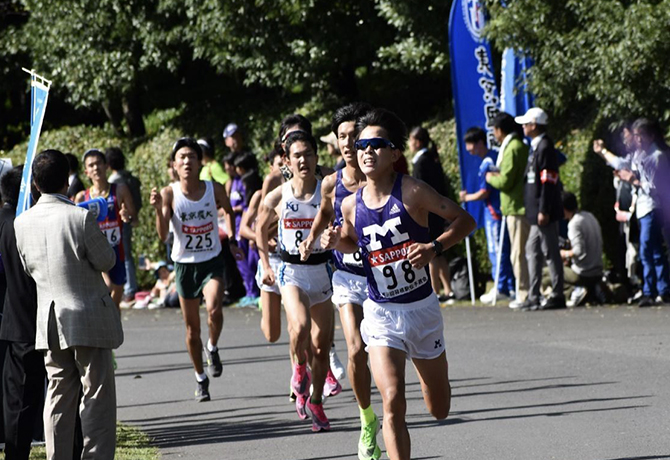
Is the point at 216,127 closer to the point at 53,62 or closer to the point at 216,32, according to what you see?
the point at 216,32

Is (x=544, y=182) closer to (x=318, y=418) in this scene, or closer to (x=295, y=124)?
(x=295, y=124)

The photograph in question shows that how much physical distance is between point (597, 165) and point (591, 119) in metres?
0.92

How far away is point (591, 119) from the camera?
705 inches

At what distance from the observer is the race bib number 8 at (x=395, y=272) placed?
7.10m

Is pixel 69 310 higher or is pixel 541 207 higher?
pixel 541 207

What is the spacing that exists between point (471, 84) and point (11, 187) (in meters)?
9.88

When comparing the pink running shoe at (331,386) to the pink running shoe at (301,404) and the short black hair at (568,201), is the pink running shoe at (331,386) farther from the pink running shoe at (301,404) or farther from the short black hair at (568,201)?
the short black hair at (568,201)

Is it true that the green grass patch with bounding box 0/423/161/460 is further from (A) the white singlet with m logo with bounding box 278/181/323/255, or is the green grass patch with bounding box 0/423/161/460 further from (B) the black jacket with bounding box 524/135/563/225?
(B) the black jacket with bounding box 524/135/563/225

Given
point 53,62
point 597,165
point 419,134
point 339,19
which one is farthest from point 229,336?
point 53,62

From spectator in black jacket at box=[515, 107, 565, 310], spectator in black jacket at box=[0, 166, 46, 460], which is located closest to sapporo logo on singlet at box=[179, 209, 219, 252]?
spectator in black jacket at box=[0, 166, 46, 460]

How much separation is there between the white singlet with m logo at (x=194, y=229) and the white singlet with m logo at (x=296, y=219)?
1.87m

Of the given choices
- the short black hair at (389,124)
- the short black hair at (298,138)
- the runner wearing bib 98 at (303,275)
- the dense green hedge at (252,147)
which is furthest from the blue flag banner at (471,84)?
the short black hair at (389,124)

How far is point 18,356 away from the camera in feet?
25.7

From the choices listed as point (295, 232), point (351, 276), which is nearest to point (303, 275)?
point (295, 232)
